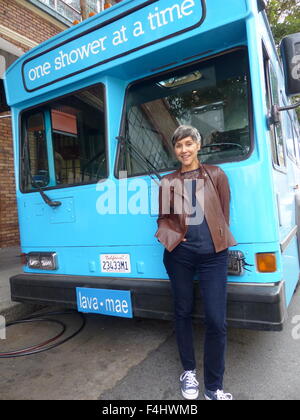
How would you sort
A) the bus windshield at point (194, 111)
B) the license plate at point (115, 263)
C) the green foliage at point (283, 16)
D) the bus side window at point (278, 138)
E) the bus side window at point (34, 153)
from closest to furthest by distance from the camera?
1. the bus windshield at point (194, 111)
2. the bus side window at point (278, 138)
3. the license plate at point (115, 263)
4. the bus side window at point (34, 153)
5. the green foliage at point (283, 16)

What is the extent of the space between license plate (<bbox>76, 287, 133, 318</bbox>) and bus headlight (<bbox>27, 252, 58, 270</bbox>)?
1.43 ft

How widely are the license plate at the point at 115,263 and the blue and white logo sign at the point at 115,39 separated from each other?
5.15 ft

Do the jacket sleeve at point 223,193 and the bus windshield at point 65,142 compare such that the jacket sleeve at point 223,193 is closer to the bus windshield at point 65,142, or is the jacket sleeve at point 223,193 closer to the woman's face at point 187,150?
the woman's face at point 187,150

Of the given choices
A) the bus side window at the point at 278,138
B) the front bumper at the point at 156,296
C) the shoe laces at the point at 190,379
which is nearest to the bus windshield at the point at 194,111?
the bus side window at the point at 278,138

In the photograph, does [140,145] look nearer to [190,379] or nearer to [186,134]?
[186,134]

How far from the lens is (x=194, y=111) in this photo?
2.65 metres

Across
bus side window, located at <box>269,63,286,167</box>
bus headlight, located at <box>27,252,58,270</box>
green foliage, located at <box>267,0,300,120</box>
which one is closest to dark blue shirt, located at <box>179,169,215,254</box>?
bus side window, located at <box>269,63,286,167</box>

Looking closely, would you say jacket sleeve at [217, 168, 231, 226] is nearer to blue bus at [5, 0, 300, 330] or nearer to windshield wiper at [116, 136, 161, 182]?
blue bus at [5, 0, 300, 330]

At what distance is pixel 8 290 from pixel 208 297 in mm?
3489

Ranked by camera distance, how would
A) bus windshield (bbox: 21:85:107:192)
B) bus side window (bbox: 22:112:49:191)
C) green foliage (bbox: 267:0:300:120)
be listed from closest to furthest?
bus windshield (bbox: 21:85:107:192)
bus side window (bbox: 22:112:49:191)
green foliage (bbox: 267:0:300:120)

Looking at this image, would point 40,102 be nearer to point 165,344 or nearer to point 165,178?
point 165,178

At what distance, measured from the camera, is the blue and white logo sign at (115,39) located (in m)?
2.32

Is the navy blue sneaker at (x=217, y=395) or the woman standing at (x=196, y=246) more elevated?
the woman standing at (x=196, y=246)

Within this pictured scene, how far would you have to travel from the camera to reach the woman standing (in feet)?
6.87
